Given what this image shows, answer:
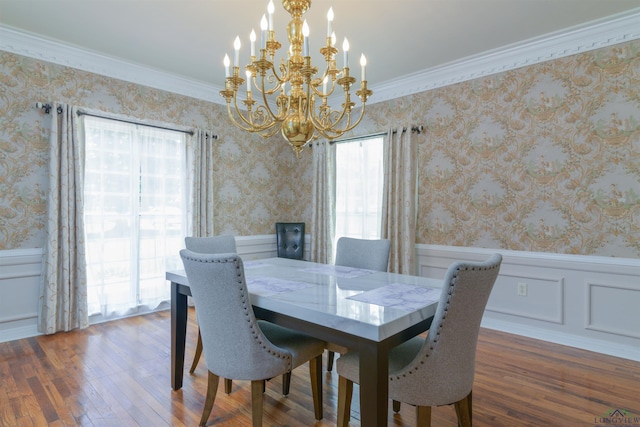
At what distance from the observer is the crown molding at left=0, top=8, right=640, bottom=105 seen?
2.81 meters

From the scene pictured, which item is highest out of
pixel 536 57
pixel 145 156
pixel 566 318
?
pixel 536 57

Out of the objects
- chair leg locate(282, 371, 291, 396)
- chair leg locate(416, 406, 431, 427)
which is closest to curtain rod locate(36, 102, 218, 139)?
chair leg locate(282, 371, 291, 396)

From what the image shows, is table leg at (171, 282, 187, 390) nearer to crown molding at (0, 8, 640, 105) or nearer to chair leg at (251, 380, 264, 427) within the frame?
chair leg at (251, 380, 264, 427)

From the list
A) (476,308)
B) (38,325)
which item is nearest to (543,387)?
(476,308)

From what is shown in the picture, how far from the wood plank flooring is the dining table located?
316mm

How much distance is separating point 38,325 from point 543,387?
159 inches

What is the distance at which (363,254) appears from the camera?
267 cm

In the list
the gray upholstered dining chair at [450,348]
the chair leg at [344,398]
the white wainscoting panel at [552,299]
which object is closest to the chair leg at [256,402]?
the chair leg at [344,398]

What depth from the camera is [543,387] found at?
2.27 metres

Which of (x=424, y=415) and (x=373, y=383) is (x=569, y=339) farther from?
(x=373, y=383)

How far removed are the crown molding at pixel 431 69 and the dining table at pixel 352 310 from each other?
245 cm

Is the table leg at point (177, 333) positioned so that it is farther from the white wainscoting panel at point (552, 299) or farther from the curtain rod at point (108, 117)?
the curtain rod at point (108, 117)

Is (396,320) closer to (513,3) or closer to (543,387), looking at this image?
(543,387)

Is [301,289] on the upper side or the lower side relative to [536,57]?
lower
